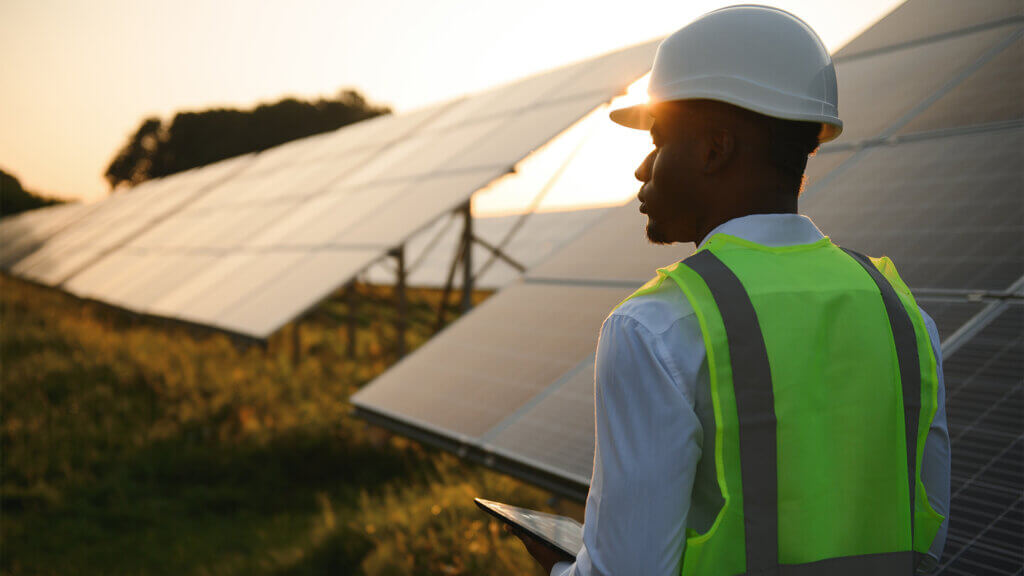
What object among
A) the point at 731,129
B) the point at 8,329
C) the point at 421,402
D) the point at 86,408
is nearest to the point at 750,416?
the point at 731,129

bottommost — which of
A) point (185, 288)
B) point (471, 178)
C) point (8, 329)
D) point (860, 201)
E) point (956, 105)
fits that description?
point (8, 329)

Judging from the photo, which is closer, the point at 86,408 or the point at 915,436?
the point at 915,436

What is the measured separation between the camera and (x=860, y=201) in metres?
3.93

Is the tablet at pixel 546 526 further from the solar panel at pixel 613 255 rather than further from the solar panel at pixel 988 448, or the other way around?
the solar panel at pixel 613 255

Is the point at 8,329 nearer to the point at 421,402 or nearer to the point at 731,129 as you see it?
the point at 421,402

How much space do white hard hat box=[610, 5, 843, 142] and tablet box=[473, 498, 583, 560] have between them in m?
0.87

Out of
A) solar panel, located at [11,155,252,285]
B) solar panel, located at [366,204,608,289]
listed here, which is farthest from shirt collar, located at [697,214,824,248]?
solar panel, located at [11,155,252,285]

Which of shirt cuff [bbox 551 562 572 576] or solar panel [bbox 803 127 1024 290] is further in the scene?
solar panel [bbox 803 127 1024 290]

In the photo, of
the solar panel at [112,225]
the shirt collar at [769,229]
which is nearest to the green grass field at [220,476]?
the shirt collar at [769,229]

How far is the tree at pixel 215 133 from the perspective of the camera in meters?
73.6

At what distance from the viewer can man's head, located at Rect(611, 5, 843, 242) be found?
57.3 inches

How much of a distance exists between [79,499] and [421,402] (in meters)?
3.65

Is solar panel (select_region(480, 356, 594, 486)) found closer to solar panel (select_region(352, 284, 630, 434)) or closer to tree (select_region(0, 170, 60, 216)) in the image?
solar panel (select_region(352, 284, 630, 434))

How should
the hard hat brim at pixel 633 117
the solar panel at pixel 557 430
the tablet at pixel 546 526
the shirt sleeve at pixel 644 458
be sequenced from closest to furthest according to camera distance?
the shirt sleeve at pixel 644 458, the tablet at pixel 546 526, the hard hat brim at pixel 633 117, the solar panel at pixel 557 430
